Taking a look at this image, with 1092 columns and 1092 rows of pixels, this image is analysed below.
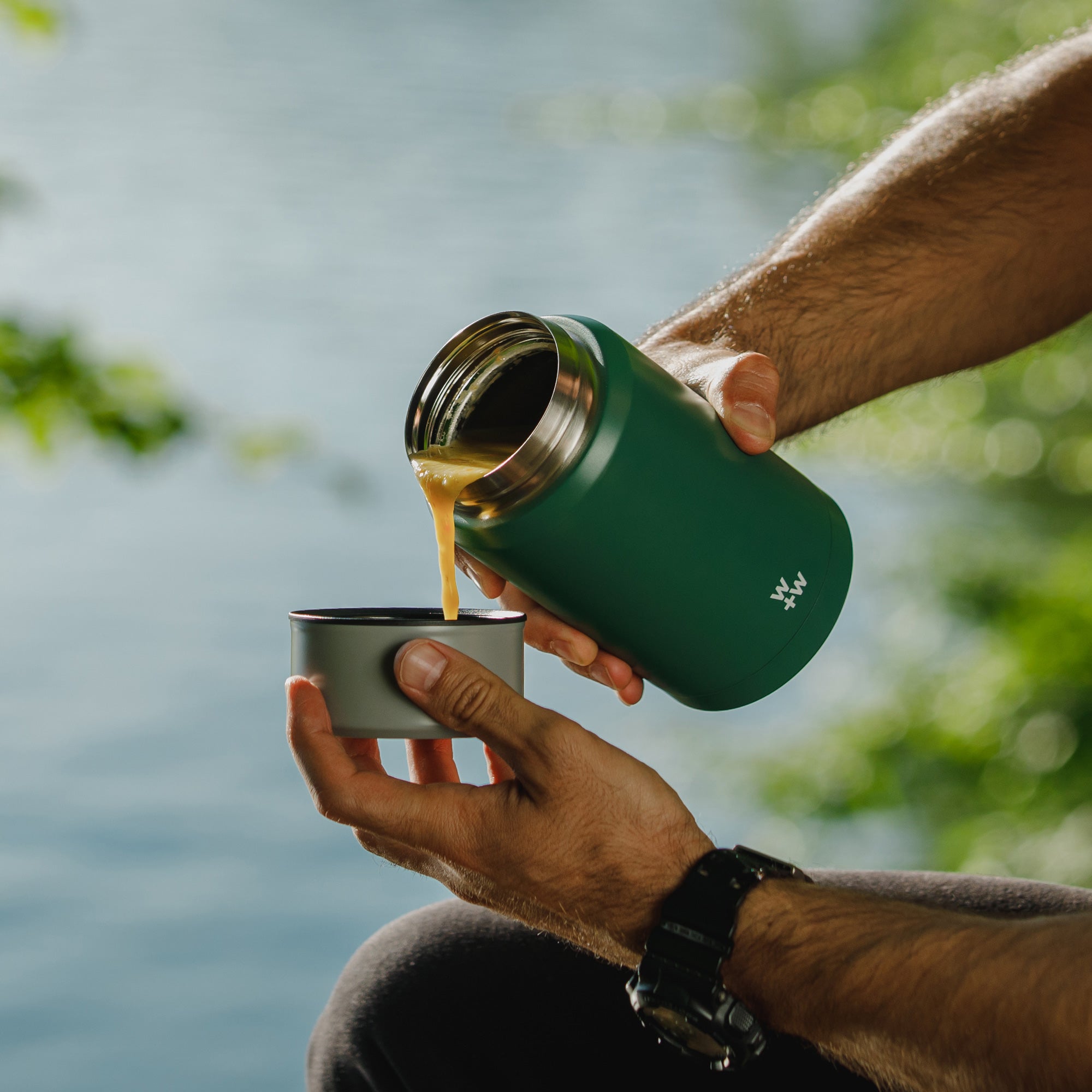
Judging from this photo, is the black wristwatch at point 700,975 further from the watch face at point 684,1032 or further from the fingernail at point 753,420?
the fingernail at point 753,420

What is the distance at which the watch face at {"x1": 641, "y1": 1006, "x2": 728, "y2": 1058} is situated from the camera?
0.98 meters

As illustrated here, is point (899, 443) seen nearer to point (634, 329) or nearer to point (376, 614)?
point (634, 329)

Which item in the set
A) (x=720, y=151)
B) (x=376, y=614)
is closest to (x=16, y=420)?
(x=376, y=614)

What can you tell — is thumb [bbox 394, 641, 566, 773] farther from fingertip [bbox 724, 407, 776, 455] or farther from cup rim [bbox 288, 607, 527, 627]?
fingertip [bbox 724, 407, 776, 455]

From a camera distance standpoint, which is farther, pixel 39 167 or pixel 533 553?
pixel 39 167

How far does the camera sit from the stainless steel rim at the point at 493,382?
0.97 metres

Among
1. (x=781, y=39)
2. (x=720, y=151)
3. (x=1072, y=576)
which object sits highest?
(x=781, y=39)

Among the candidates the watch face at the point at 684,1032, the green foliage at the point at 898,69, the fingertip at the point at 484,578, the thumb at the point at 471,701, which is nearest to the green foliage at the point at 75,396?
the fingertip at the point at 484,578

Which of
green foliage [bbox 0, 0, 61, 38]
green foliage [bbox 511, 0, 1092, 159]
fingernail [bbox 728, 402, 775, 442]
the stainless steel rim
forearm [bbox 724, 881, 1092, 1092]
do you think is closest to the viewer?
forearm [bbox 724, 881, 1092, 1092]

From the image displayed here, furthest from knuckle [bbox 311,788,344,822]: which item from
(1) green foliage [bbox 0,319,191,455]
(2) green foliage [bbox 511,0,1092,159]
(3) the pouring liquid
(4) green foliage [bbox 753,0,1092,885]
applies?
(2) green foliage [bbox 511,0,1092,159]

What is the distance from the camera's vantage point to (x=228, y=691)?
4.12 meters

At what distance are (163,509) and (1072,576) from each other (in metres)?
3.80

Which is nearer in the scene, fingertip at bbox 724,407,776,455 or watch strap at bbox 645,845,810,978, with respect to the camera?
watch strap at bbox 645,845,810,978

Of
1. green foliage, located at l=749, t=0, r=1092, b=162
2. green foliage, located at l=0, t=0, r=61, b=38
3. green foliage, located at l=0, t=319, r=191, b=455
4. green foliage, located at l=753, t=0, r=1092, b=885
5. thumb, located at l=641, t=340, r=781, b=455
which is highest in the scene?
green foliage, located at l=749, t=0, r=1092, b=162
